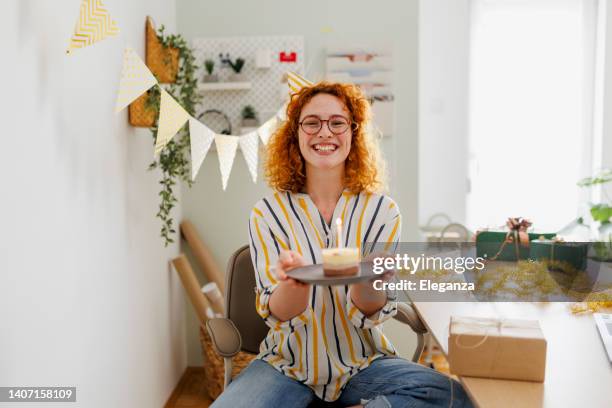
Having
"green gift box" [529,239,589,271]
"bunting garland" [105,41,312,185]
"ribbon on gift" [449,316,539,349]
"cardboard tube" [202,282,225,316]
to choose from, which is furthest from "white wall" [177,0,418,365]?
"ribbon on gift" [449,316,539,349]

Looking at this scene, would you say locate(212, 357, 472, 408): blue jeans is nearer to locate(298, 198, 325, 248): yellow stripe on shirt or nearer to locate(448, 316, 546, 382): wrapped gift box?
locate(448, 316, 546, 382): wrapped gift box

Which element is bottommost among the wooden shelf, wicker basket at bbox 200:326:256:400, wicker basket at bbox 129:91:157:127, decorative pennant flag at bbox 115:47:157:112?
wicker basket at bbox 200:326:256:400

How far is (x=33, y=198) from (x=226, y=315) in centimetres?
68

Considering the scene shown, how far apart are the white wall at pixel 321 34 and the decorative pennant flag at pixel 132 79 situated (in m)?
1.12

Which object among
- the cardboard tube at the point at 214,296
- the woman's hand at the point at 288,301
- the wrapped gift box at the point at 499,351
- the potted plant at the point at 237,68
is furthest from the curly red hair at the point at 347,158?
the potted plant at the point at 237,68

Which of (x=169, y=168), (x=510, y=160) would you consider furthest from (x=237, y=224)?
(x=510, y=160)

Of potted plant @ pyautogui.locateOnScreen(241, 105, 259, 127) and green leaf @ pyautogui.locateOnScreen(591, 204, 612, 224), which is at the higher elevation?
potted plant @ pyautogui.locateOnScreen(241, 105, 259, 127)

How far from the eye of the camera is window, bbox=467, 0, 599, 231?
3613 millimetres

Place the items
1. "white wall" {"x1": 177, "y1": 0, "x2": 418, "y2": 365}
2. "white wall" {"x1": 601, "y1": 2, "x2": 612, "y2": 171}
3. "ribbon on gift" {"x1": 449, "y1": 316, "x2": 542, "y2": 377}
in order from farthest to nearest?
"white wall" {"x1": 601, "y1": 2, "x2": 612, "y2": 171} < "white wall" {"x1": 177, "y1": 0, "x2": 418, "y2": 365} < "ribbon on gift" {"x1": 449, "y1": 316, "x2": 542, "y2": 377}

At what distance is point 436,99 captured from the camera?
3.69m

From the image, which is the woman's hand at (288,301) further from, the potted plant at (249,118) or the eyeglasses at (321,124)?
the potted plant at (249,118)

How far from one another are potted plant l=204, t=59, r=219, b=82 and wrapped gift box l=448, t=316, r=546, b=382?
2.01 m

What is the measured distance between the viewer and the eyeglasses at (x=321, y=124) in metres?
1.66

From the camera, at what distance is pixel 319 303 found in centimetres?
164
